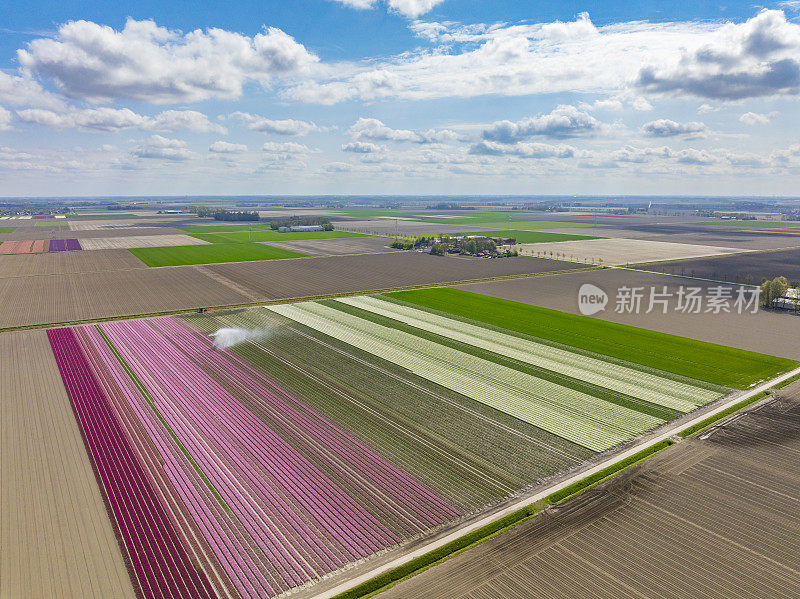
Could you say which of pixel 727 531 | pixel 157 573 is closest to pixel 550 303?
pixel 727 531

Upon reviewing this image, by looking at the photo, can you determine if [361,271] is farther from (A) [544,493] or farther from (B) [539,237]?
(B) [539,237]

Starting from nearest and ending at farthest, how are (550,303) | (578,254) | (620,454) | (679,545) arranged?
(679,545) → (620,454) → (550,303) → (578,254)

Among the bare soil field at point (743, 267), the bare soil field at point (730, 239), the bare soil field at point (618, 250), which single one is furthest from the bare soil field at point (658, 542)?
the bare soil field at point (730, 239)

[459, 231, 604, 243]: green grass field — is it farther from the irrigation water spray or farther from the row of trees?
the irrigation water spray

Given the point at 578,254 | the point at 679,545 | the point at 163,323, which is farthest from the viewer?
the point at 578,254

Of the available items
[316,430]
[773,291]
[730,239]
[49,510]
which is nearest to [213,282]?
[316,430]

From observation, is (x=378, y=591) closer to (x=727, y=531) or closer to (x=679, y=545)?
(x=679, y=545)

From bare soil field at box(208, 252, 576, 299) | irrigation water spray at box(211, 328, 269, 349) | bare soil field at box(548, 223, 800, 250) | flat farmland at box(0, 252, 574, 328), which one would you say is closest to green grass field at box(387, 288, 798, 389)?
bare soil field at box(208, 252, 576, 299)

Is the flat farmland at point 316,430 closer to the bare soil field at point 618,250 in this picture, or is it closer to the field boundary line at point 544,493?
the field boundary line at point 544,493
